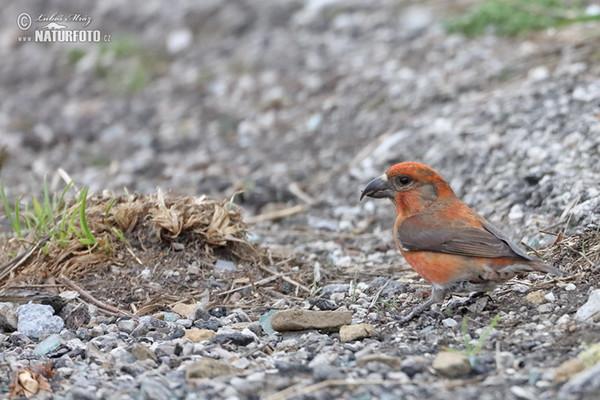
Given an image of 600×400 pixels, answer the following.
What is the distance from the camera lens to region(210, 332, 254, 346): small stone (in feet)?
12.2

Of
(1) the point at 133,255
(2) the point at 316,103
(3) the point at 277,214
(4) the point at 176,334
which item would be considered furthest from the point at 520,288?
(2) the point at 316,103

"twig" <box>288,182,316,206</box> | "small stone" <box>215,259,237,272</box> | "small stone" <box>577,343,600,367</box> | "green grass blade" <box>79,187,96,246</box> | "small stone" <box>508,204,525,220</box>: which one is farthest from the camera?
"twig" <box>288,182,316,206</box>

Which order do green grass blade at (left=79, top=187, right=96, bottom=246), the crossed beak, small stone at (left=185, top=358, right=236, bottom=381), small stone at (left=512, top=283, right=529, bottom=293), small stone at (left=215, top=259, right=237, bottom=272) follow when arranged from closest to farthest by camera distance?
small stone at (left=185, top=358, right=236, bottom=381)
small stone at (left=512, top=283, right=529, bottom=293)
green grass blade at (left=79, top=187, right=96, bottom=246)
the crossed beak
small stone at (left=215, top=259, right=237, bottom=272)

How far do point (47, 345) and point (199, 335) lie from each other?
2.30ft

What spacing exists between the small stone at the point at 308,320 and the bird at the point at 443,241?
303mm

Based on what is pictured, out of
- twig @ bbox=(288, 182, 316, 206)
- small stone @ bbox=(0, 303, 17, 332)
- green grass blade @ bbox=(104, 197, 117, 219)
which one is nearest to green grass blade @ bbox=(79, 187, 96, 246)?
green grass blade @ bbox=(104, 197, 117, 219)

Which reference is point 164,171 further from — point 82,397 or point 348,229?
point 82,397

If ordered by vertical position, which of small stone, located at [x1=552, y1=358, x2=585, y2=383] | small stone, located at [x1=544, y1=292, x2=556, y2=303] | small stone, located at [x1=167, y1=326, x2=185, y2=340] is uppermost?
small stone, located at [x1=552, y1=358, x2=585, y2=383]

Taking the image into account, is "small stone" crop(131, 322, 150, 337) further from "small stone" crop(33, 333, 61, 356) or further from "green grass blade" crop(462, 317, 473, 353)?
"green grass blade" crop(462, 317, 473, 353)

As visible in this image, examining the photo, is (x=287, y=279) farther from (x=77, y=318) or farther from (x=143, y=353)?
(x=143, y=353)

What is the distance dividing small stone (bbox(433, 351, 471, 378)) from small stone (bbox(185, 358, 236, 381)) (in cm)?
83

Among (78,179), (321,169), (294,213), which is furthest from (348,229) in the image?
(78,179)

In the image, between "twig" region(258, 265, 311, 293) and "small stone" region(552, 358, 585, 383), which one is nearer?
"small stone" region(552, 358, 585, 383)

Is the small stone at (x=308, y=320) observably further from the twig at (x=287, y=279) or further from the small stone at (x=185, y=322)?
the twig at (x=287, y=279)
